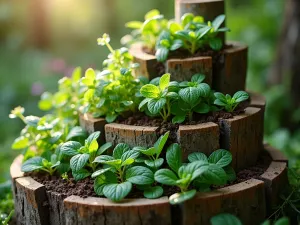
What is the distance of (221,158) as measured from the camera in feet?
7.88

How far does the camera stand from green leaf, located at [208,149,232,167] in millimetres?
2371

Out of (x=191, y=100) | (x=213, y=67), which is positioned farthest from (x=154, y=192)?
(x=213, y=67)

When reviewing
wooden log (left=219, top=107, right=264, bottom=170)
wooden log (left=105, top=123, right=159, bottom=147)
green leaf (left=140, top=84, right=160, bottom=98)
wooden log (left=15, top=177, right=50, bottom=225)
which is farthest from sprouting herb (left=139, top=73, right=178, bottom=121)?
wooden log (left=15, top=177, right=50, bottom=225)

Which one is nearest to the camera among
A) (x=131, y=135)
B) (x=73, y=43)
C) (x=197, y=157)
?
(x=197, y=157)

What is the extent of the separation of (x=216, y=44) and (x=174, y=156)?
2.57 feet

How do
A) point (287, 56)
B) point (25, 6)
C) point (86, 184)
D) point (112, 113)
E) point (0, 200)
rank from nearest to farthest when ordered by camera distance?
point (86, 184) → point (112, 113) → point (0, 200) → point (287, 56) → point (25, 6)

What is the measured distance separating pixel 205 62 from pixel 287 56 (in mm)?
2471

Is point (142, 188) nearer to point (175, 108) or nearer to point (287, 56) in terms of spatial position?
point (175, 108)

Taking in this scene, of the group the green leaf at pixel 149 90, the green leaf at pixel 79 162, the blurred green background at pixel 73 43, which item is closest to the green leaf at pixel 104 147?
the green leaf at pixel 79 162

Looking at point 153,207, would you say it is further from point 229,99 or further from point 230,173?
point 229,99

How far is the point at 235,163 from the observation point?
2.58 metres

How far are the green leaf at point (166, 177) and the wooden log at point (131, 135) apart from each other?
0.27 meters

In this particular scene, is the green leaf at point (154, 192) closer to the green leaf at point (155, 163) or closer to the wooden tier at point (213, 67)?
the green leaf at point (155, 163)

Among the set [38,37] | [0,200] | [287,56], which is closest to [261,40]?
[287,56]
